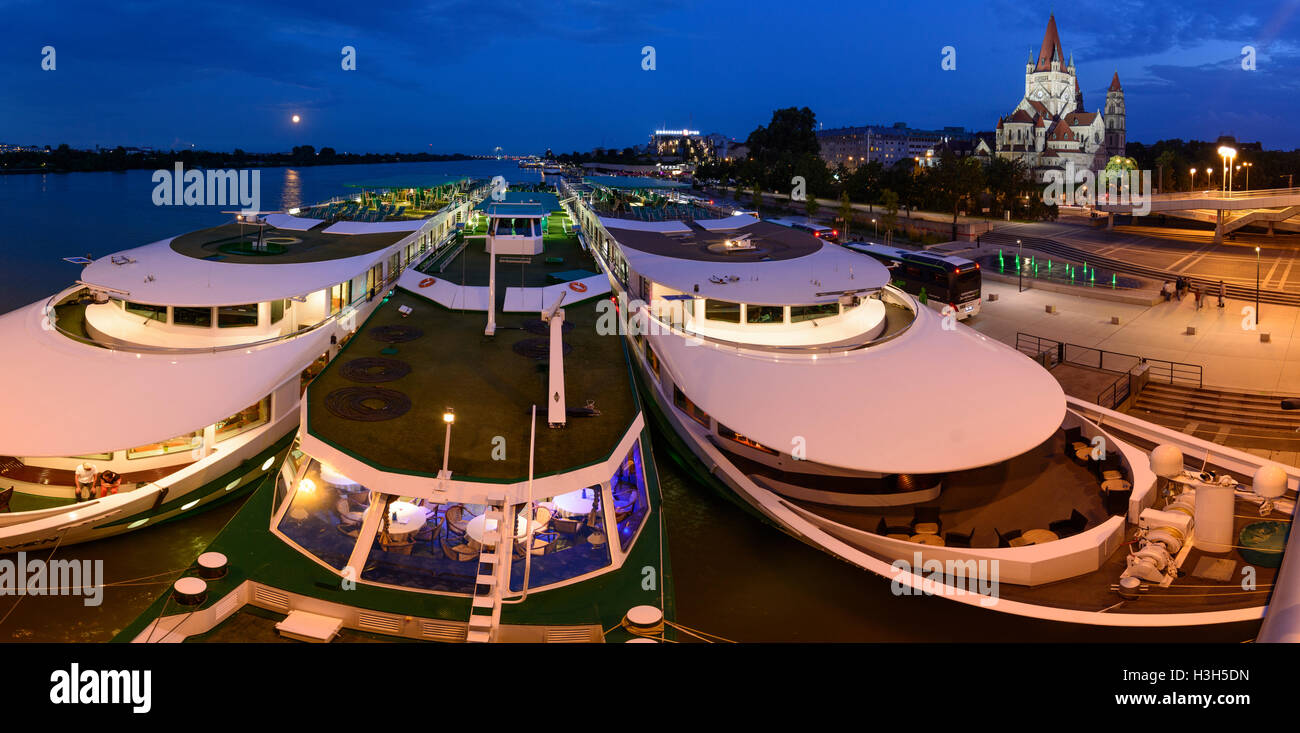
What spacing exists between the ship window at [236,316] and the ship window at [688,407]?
35.2ft

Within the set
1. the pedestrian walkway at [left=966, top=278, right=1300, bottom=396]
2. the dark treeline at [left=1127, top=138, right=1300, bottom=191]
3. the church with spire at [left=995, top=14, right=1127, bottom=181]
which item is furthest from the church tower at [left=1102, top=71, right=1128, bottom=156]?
the pedestrian walkway at [left=966, top=278, right=1300, bottom=396]

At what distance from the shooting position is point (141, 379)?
52.2 feet

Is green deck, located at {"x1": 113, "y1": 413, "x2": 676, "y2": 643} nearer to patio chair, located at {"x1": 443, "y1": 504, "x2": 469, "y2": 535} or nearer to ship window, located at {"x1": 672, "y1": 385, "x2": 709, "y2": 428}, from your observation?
patio chair, located at {"x1": 443, "y1": 504, "x2": 469, "y2": 535}

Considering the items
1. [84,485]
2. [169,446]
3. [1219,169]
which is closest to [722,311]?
[169,446]

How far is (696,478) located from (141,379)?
11.6 meters

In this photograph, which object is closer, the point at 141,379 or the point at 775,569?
the point at 775,569

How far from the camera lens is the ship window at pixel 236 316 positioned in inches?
768

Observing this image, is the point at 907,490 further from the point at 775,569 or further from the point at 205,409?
the point at 205,409
